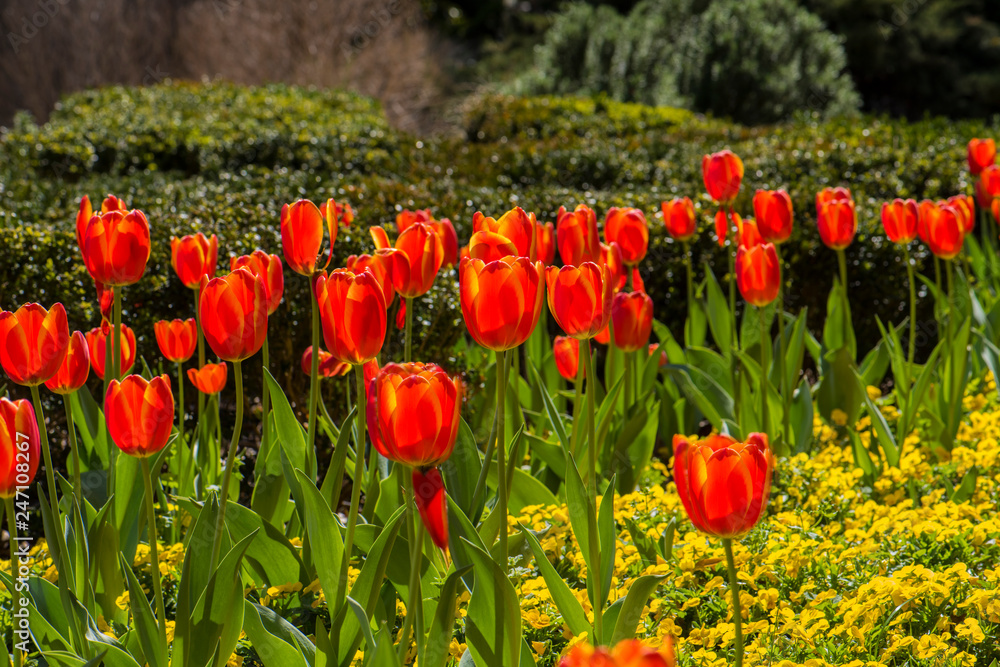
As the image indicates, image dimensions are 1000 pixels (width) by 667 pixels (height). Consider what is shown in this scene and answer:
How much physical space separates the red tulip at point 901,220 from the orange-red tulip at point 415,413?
2088mm

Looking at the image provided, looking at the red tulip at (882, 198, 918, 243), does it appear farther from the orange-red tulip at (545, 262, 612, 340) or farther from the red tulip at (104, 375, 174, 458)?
the red tulip at (104, 375, 174, 458)

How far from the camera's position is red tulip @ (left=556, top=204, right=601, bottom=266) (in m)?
2.03

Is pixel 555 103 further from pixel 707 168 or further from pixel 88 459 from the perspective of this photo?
pixel 88 459

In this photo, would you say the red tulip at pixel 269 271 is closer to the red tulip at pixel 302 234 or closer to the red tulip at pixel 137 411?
the red tulip at pixel 302 234

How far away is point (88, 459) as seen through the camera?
8.17 feet

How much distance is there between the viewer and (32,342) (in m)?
1.45

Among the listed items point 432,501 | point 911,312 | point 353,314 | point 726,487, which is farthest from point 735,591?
point 911,312

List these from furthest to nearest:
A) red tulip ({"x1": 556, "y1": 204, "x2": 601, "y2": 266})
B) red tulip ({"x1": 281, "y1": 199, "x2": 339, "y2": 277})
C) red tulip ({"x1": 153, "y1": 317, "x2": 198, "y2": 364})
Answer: red tulip ({"x1": 153, "y1": 317, "x2": 198, "y2": 364}), red tulip ({"x1": 556, "y1": 204, "x2": 601, "y2": 266}), red tulip ({"x1": 281, "y1": 199, "x2": 339, "y2": 277})

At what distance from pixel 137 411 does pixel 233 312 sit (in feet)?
0.71

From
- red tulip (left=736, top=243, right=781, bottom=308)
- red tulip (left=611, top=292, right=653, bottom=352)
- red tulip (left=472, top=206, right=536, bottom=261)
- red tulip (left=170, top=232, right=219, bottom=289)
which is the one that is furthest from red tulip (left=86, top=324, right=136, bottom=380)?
red tulip (left=736, top=243, right=781, bottom=308)

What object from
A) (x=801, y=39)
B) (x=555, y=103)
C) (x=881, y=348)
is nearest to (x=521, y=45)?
(x=801, y=39)

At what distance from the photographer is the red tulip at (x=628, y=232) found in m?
2.42

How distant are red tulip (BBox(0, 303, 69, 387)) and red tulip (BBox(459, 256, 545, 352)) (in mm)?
693

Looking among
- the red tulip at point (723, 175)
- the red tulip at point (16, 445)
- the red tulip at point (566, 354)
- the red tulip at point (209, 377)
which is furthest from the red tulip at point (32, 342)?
the red tulip at point (723, 175)
